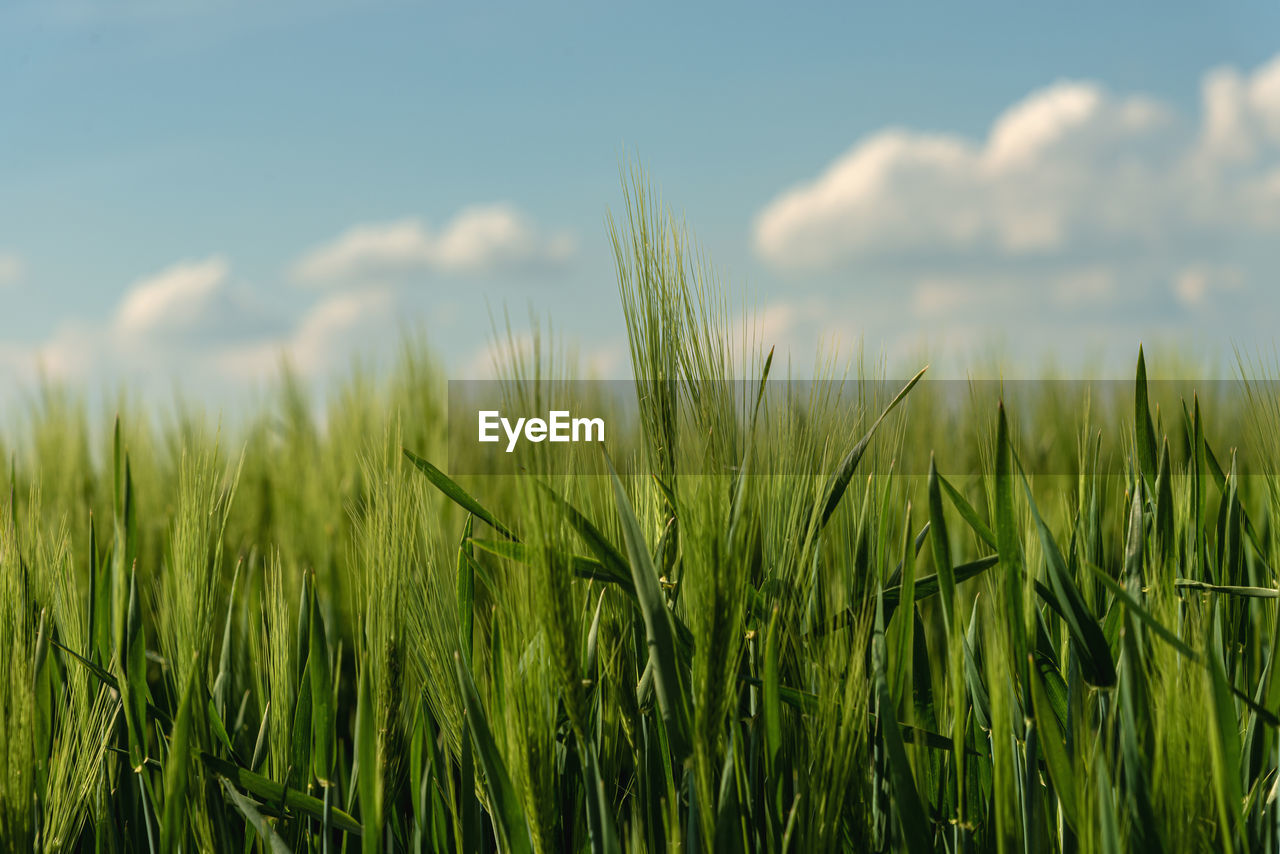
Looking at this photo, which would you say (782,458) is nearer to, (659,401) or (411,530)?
(659,401)

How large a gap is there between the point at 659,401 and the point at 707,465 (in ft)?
0.35

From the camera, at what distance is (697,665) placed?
0.49 meters

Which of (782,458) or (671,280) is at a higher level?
(671,280)

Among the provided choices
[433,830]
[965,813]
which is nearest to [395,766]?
[433,830]

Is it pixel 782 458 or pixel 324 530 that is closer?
pixel 782 458

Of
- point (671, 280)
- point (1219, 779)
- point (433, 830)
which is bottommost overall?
point (433, 830)

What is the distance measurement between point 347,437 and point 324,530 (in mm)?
712

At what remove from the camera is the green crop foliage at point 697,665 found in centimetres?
52

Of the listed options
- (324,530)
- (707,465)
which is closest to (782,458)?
(707,465)

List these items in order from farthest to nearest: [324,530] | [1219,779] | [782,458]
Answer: [324,530]
[782,458]
[1219,779]

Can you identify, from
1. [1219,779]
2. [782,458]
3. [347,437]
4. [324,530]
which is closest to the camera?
[1219,779]

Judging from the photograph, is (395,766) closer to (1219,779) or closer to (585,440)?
(585,440)

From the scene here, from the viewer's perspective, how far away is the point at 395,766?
0.64m

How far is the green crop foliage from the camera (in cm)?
52
